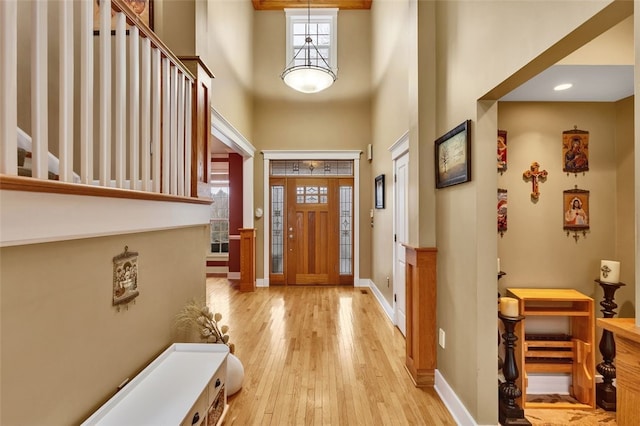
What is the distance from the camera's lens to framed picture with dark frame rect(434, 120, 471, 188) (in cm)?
188

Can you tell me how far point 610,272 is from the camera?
2.40 meters

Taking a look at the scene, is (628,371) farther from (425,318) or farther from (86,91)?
(86,91)

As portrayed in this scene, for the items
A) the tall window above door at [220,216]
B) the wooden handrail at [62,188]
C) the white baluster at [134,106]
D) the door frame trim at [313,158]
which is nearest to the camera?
the wooden handrail at [62,188]

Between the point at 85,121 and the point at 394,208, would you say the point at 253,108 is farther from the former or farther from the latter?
the point at 85,121

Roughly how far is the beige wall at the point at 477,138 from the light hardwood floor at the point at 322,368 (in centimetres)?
46

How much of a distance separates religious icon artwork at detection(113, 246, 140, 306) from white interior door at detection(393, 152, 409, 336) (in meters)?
2.70

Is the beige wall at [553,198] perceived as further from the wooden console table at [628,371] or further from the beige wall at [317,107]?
the beige wall at [317,107]

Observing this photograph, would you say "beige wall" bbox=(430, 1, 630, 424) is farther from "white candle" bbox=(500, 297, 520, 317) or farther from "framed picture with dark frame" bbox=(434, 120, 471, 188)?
"white candle" bbox=(500, 297, 520, 317)

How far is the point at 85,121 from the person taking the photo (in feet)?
3.90

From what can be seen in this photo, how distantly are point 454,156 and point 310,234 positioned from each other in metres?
3.95

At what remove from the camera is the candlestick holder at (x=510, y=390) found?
1962mm

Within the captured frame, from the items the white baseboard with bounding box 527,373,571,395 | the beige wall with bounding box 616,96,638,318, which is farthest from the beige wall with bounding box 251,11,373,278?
the beige wall with bounding box 616,96,638,318

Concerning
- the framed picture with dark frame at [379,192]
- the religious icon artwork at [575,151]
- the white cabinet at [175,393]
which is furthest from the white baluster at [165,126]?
the framed picture with dark frame at [379,192]

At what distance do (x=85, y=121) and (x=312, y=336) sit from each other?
2928 mm
